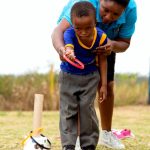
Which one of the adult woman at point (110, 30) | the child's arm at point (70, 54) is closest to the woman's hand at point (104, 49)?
the adult woman at point (110, 30)

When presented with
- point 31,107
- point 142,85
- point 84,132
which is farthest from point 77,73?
point 142,85

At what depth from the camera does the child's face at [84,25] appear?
3968 millimetres

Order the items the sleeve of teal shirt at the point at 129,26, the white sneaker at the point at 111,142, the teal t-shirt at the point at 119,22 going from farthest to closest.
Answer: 1. the white sneaker at the point at 111,142
2. the sleeve of teal shirt at the point at 129,26
3. the teal t-shirt at the point at 119,22

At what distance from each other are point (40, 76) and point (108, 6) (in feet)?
26.9

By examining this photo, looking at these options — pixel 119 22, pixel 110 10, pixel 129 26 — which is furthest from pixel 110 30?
pixel 110 10

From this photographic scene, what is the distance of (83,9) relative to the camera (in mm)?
3996

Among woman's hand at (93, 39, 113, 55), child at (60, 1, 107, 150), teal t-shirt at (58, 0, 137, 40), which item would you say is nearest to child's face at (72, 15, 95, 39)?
child at (60, 1, 107, 150)

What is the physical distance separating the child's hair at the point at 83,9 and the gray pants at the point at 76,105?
1.66 ft

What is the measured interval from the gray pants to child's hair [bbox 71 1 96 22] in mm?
506

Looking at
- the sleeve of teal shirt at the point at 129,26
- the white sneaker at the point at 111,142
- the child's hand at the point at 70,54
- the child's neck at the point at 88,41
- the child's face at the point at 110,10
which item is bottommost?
the white sneaker at the point at 111,142

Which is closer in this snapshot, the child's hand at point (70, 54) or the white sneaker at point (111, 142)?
the child's hand at point (70, 54)

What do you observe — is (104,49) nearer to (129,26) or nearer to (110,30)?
(110,30)

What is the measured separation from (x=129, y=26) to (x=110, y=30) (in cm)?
25

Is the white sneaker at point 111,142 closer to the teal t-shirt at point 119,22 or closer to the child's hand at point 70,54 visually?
the teal t-shirt at point 119,22
